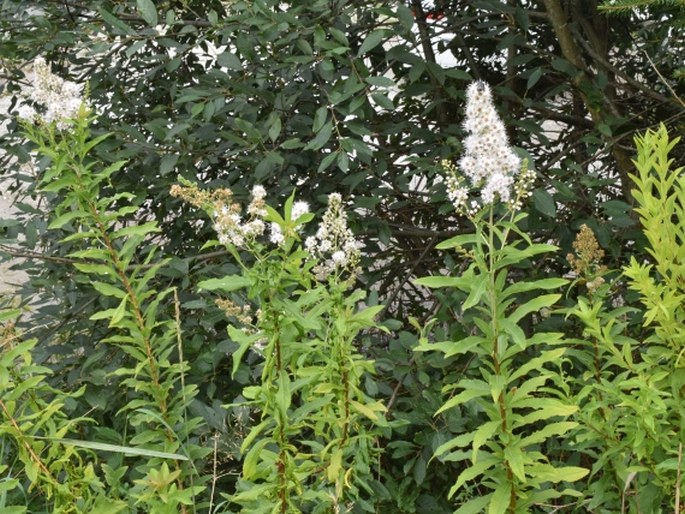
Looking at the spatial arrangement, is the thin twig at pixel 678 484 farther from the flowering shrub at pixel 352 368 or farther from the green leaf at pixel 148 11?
the green leaf at pixel 148 11

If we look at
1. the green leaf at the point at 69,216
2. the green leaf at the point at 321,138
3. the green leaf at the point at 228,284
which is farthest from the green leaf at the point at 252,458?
the green leaf at the point at 321,138

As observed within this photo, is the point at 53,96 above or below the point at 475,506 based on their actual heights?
above

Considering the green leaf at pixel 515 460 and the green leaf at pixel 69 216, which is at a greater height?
the green leaf at pixel 69 216

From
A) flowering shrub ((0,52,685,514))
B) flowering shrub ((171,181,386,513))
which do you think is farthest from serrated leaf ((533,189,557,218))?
flowering shrub ((171,181,386,513))

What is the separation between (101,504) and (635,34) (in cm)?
282

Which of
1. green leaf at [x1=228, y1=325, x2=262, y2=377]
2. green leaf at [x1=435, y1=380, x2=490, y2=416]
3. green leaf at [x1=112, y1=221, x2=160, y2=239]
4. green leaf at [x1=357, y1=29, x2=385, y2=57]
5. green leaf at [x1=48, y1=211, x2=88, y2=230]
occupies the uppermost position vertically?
green leaf at [x1=357, y1=29, x2=385, y2=57]

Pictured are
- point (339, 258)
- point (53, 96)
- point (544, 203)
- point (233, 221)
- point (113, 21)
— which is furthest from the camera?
point (113, 21)

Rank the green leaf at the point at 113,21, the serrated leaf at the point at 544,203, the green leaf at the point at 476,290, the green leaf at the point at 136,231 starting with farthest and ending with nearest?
the green leaf at the point at 113,21, the serrated leaf at the point at 544,203, the green leaf at the point at 136,231, the green leaf at the point at 476,290

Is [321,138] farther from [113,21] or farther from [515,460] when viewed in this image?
[515,460]

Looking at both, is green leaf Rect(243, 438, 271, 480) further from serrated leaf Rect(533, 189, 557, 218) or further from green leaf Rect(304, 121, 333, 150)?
serrated leaf Rect(533, 189, 557, 218)

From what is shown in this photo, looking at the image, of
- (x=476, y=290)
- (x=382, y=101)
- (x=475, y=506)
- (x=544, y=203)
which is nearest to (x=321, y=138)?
(x=382, y=101)

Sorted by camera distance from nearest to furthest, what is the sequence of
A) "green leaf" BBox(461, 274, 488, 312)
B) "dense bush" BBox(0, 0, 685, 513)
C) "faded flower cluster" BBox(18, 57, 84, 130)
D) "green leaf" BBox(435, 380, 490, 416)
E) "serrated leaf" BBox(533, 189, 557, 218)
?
1. "green leaf" BBox(461, 274, 488, 312)
2. "green leaf" BBox(435, 380, 490, 416)
3. "dense bush" BBox(0, 0, 685, 513)
4. "faded flower cluster" BBox(18, 57, 84, 130)
5. "serrated leaf" BBox(533, 189, 557, 218)

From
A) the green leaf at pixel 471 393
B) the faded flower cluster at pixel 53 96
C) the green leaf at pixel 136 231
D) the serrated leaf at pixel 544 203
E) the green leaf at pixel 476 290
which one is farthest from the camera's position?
the serrated leaf at pixel 544 203

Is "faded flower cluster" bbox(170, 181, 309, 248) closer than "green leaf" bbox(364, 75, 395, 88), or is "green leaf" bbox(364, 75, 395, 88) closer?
"faded flower cluster" bbox(170, 181, 309, 248)
